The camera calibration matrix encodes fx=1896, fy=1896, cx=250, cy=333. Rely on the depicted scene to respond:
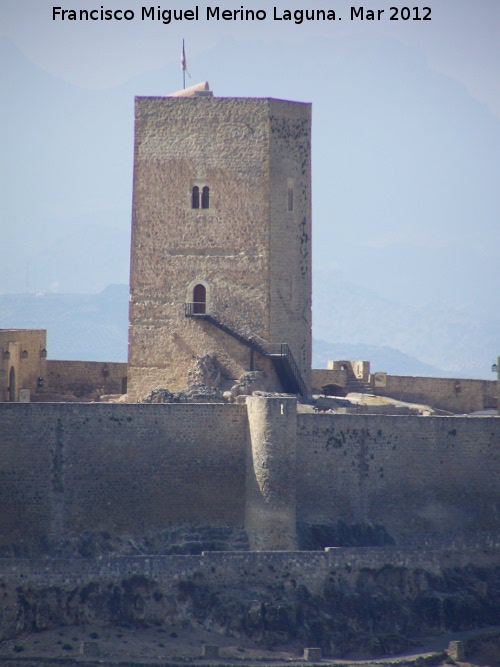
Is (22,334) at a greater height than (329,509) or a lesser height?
greater

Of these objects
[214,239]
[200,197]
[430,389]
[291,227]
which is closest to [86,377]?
[214,239]

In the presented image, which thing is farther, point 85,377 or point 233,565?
point 85,377

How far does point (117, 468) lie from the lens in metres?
53.0

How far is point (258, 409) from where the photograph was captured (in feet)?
176

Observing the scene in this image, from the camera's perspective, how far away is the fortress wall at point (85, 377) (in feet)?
212

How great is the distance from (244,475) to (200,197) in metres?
10.7

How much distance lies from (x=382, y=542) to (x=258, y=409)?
5.33 m

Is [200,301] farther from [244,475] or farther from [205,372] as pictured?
[244,475]

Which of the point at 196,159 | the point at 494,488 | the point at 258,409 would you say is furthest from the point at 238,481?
the point at 196,159

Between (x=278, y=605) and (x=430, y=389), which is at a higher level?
(x=430, y=389)

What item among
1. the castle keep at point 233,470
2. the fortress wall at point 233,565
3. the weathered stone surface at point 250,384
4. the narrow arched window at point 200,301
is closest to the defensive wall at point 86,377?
the castle keep at point 233,470

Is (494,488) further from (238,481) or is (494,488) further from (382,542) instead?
(238,481)

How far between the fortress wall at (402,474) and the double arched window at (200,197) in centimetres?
925

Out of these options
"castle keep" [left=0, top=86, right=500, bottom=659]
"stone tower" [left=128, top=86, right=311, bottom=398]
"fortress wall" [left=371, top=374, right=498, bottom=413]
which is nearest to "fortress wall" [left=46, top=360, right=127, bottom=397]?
→ "castle keep" [left=0, top=86, right=500, bottom=659]
